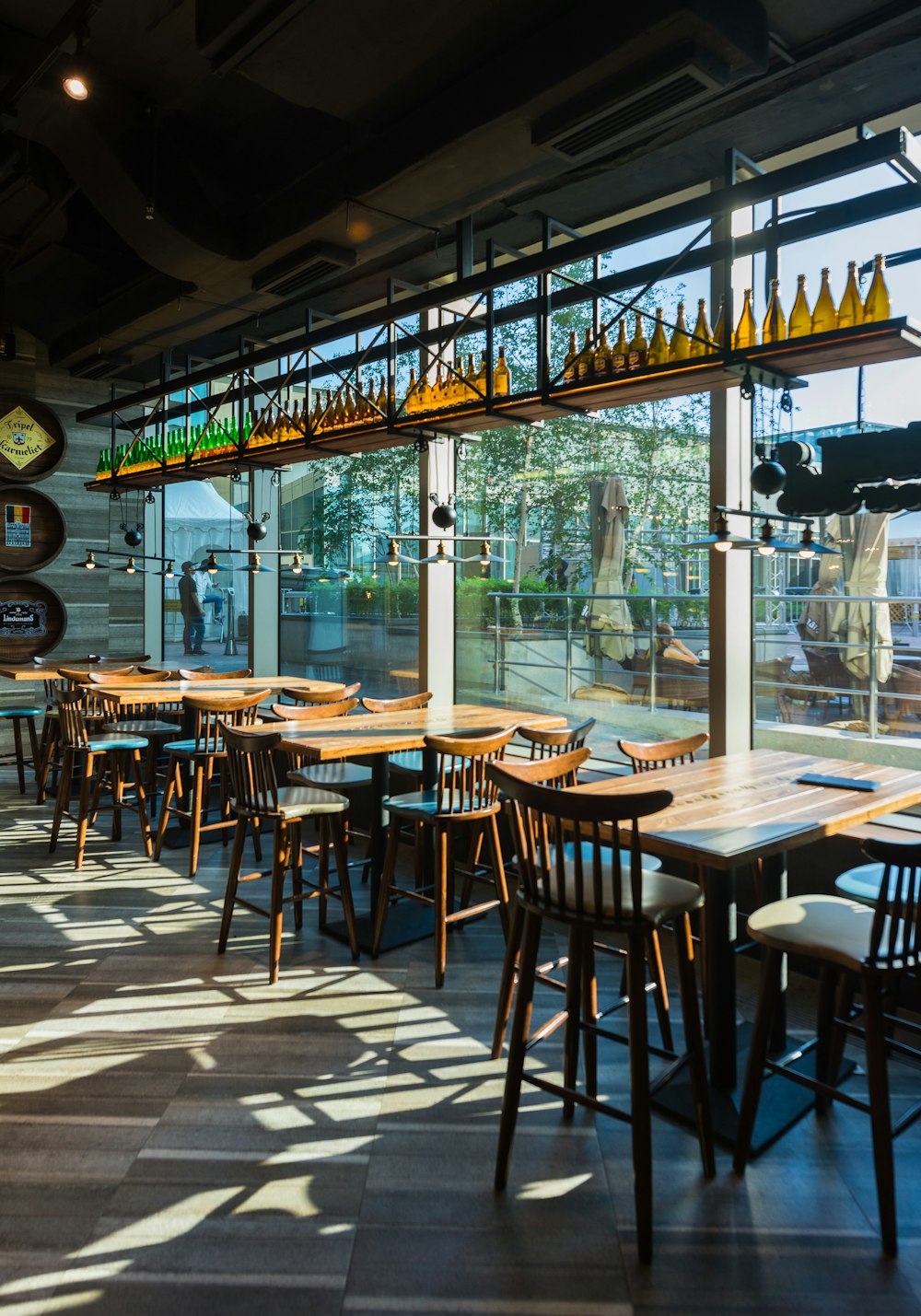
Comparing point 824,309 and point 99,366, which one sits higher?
point 99,366

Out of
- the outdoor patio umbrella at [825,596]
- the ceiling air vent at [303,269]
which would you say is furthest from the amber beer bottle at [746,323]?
the ceiling air vent at [303,269]

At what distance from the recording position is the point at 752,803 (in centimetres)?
284

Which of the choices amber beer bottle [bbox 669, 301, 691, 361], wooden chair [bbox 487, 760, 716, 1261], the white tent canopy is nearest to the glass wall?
the white tent canopy

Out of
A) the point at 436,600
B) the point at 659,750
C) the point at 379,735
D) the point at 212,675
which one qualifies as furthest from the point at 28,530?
the point at 659,750

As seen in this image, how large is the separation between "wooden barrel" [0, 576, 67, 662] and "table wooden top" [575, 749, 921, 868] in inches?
245

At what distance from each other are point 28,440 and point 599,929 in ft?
23.7

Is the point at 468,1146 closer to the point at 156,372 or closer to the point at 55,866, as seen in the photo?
the point at 55,866

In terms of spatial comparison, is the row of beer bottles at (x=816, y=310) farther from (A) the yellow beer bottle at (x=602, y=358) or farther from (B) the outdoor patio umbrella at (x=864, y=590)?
(B) the outdoor patio umbrella at (x=864, y=590)

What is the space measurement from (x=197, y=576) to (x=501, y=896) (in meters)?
5.42

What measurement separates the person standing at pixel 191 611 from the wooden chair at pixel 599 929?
6025mm

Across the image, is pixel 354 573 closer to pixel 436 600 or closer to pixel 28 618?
pixel 436 600

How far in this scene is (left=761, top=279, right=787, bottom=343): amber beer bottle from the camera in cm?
330

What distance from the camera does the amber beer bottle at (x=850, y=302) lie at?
10.2 ft

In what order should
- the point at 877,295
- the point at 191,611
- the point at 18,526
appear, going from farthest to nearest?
the point at 191,611
the point at 18,526
the point at 877,295
